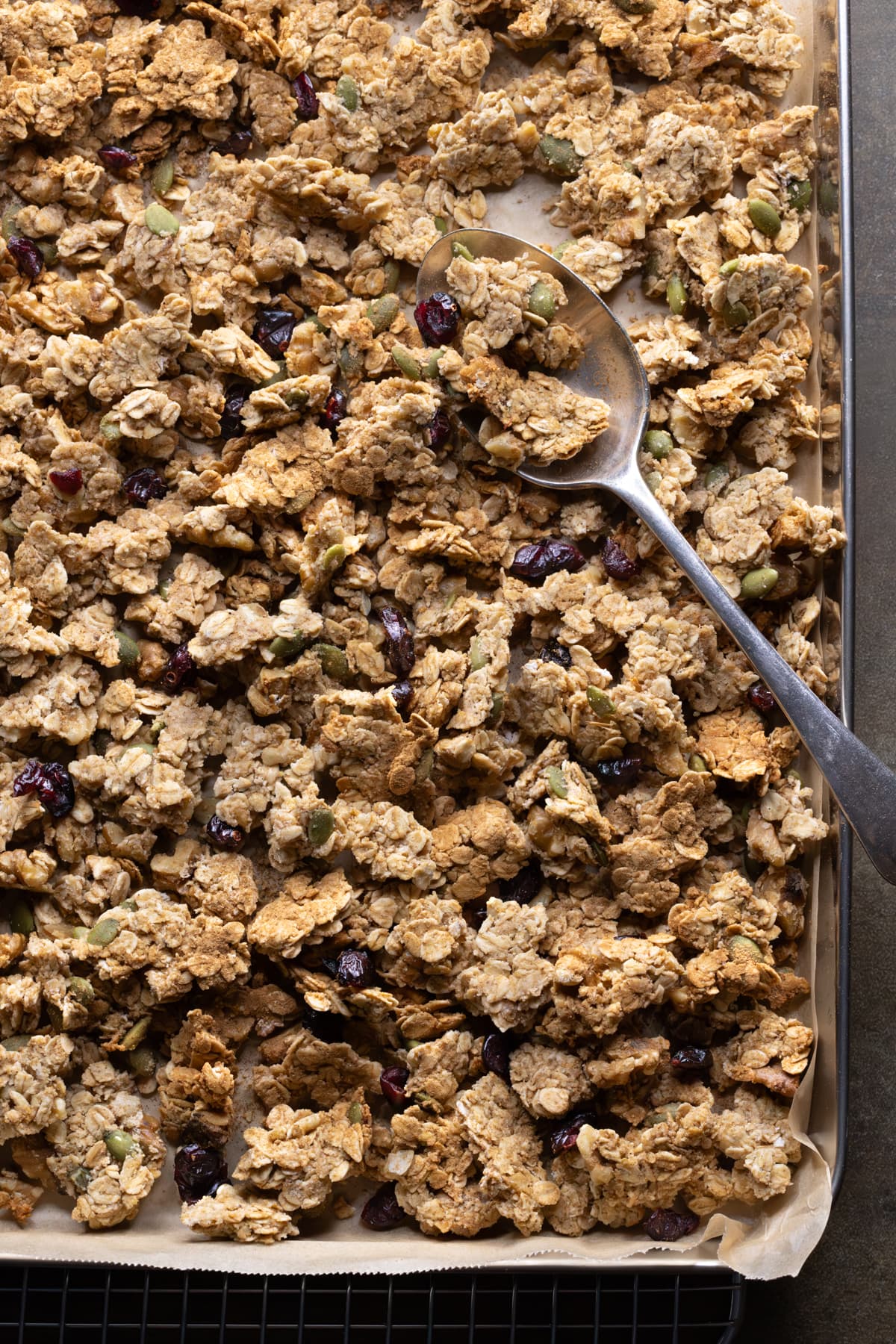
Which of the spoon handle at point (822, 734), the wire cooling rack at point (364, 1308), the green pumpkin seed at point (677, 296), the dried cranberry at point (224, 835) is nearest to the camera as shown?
the spoon handle at point (822, 734)

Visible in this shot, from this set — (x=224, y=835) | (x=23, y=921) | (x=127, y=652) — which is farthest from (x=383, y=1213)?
(x=127, y=652)

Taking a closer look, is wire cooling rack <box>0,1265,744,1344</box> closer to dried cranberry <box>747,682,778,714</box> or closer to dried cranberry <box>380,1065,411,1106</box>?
dried cranberry <box>380,1065,411,1106</box>

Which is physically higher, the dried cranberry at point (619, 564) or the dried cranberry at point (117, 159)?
the dried cranberry at point (117, 159)

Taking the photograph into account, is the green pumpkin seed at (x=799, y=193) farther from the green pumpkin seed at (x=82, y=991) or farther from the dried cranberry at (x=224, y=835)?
the green pumpkin seed at (x=82, y=991)

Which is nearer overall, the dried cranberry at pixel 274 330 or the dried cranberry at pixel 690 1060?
the dried cranberry at pixel 690 1060

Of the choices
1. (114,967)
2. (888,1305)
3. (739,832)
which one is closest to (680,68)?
(739,832)

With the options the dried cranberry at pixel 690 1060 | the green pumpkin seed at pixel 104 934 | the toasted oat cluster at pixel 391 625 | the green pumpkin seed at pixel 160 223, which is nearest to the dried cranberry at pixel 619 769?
the toasted oat cluster at pixel 391 625
